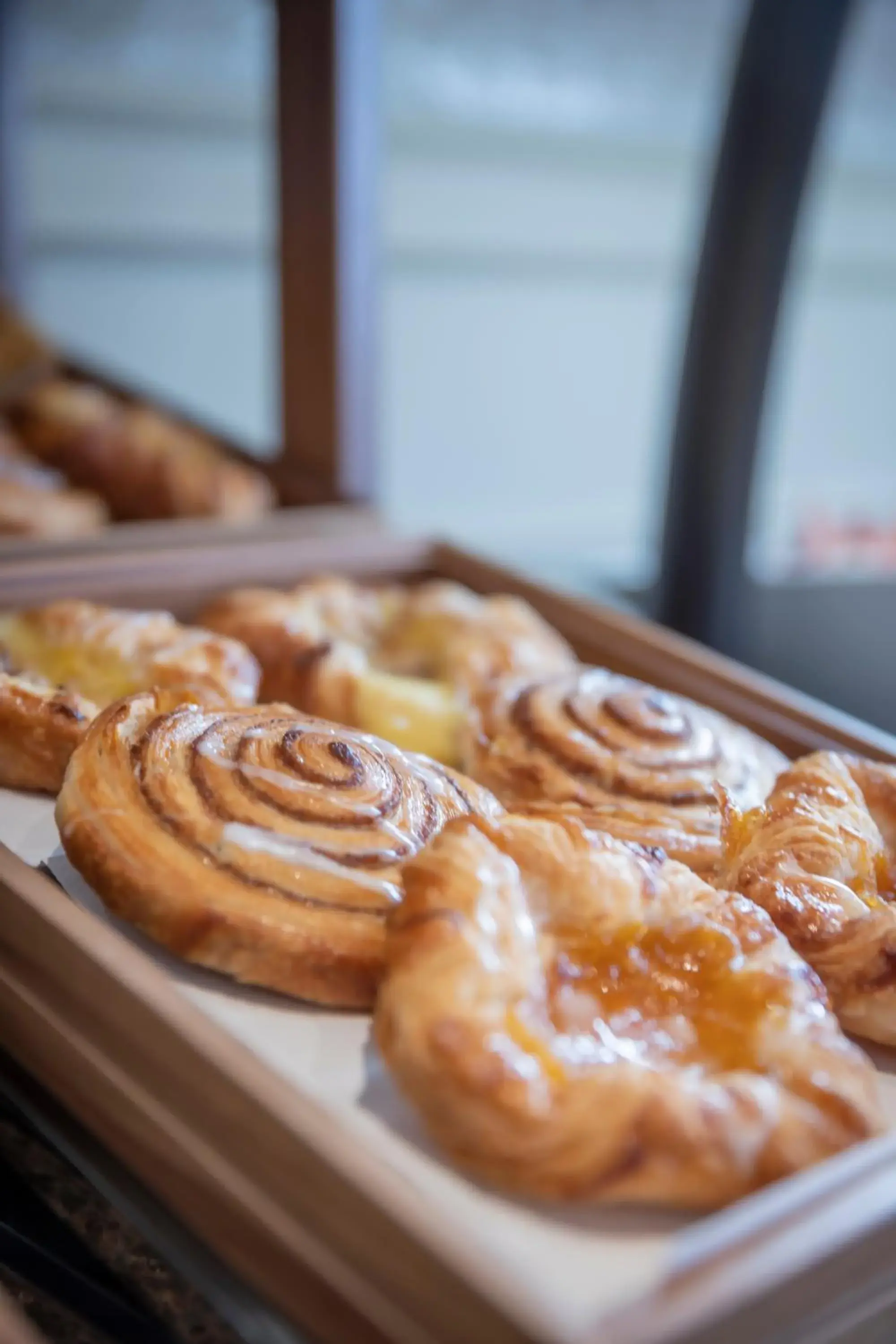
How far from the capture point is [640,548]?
3291 millimetres

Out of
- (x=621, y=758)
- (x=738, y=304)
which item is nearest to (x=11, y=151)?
(x=738, y=304)

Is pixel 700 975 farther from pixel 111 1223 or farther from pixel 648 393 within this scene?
pixel 648 393

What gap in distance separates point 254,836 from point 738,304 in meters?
0.87

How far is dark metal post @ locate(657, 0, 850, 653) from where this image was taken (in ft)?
3.92

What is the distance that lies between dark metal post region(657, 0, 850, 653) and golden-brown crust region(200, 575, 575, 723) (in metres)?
0.28

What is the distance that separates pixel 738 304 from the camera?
4.27 ft

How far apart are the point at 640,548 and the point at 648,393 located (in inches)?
42.0

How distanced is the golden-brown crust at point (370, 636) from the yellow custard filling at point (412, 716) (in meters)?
0.01

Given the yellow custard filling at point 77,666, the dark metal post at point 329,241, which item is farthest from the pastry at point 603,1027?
the dark metal post at point 329,241

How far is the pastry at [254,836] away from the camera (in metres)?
0.65

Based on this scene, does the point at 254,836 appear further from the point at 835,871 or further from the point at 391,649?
the point at 391,649

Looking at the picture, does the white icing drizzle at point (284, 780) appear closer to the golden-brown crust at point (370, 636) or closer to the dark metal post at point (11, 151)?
the golden-brown crust at point (370, 636)

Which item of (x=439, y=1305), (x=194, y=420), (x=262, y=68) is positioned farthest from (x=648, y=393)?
(x=439, y=1305)

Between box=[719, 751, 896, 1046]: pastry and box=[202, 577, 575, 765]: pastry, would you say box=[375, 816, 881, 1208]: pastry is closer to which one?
box=[719, 751, 896, 1046]: pastry
